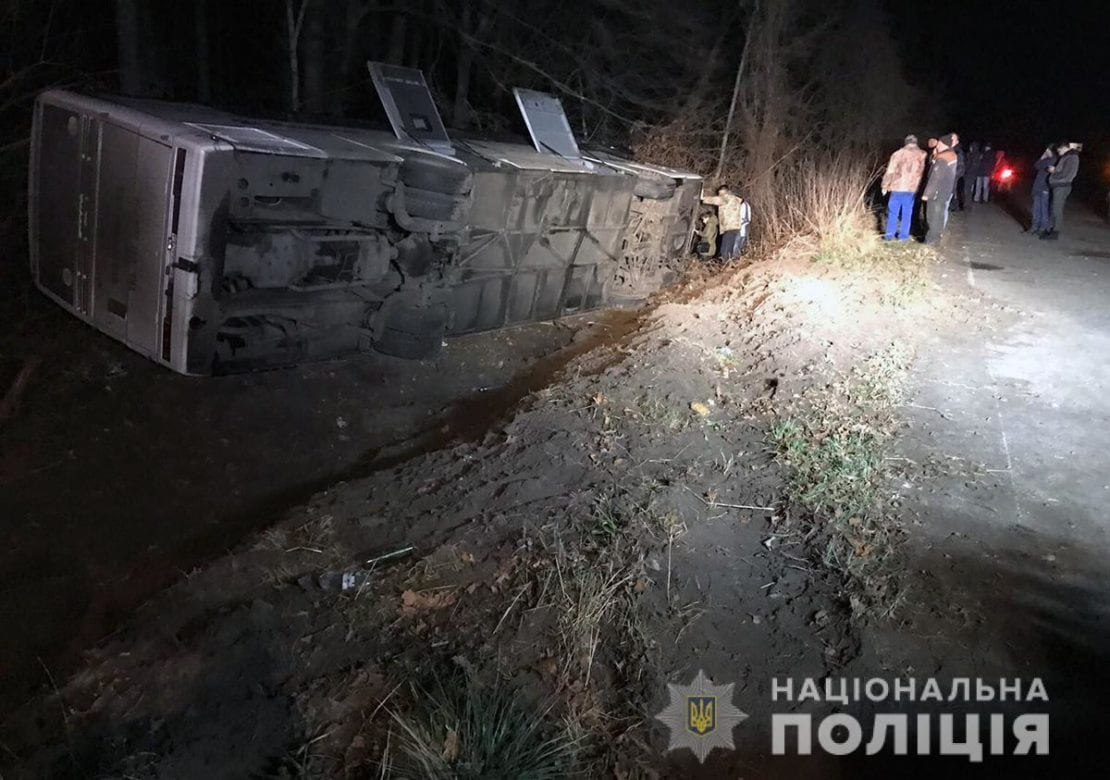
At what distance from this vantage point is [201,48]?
13148 mm

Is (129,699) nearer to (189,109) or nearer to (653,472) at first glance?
(653,472)

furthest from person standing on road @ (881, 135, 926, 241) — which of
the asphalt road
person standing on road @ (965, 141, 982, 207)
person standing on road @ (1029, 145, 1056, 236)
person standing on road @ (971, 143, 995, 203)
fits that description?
person standing on road @ (971, 143, 995, 203)

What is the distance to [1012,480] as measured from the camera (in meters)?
4.84

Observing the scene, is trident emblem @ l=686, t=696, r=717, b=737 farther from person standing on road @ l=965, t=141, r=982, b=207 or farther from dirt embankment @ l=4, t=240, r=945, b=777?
person standing on road @ l=965, t=141, r=982, b=207

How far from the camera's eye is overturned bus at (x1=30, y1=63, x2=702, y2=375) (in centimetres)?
516

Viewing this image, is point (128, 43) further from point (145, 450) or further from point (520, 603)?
point (520, 603)

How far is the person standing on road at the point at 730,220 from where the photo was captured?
11086 millimetres

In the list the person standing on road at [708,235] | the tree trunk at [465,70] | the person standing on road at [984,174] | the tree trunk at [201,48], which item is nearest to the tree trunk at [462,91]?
the tree trunk at [465,70]

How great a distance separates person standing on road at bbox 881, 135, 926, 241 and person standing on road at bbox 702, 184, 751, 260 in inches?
78.4

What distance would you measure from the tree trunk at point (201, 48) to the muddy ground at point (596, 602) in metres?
10.5

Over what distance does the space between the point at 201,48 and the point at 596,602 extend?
13321 millimetres

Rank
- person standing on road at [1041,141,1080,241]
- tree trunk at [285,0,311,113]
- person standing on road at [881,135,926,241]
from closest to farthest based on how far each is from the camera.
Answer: tree trunk at [285,0,311,113]
person standing on road at [881,135,926,241]
person standing on road at [1041,141,1080,241]

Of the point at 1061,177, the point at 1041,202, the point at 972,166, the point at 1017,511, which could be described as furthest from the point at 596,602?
the point at 972,166

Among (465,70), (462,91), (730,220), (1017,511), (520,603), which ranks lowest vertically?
(520,603)
